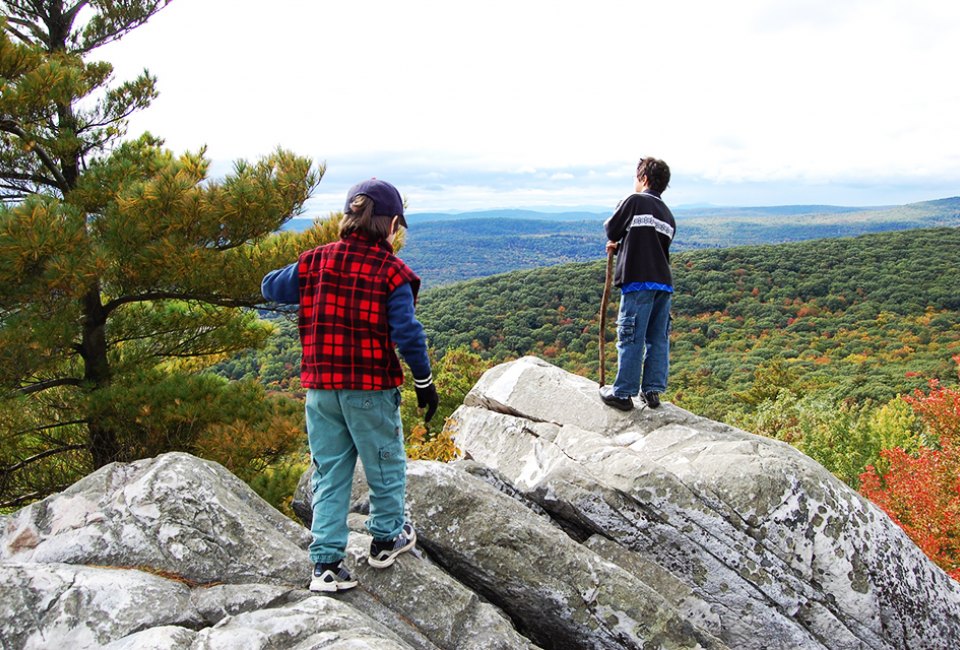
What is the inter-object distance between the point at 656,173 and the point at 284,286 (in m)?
4.03

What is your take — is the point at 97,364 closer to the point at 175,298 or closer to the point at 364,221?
the point at 175,298

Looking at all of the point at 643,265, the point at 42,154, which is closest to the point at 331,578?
the point at 643,265

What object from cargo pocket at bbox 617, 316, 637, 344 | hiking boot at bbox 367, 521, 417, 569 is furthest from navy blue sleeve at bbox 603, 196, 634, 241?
hiking boot at bbox 367, 521, 417, 569

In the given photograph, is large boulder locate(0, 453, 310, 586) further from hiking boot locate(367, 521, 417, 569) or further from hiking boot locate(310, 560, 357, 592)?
hiking boot locate(367, 521, 417, 569)

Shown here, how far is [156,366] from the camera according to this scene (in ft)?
34.7

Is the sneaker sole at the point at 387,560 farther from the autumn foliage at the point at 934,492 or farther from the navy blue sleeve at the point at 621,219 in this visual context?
the autumn foliage at the point at 934,492

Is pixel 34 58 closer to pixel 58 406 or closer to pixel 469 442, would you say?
pixel 58 406

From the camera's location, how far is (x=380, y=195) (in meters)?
3.51

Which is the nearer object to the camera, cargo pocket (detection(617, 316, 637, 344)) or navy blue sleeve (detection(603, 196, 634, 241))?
navy blue sleeve (detection(603, 196, 634, 241))

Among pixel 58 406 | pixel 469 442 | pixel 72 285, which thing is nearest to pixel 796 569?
pixel 469 442

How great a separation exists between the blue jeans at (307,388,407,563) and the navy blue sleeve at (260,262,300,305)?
0.61 metres

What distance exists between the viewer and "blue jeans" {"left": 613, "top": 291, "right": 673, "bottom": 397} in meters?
6.17

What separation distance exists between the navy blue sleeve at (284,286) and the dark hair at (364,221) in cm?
44

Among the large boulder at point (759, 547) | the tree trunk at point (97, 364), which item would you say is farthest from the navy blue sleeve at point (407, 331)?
the tree trunk at point (97, 364)
